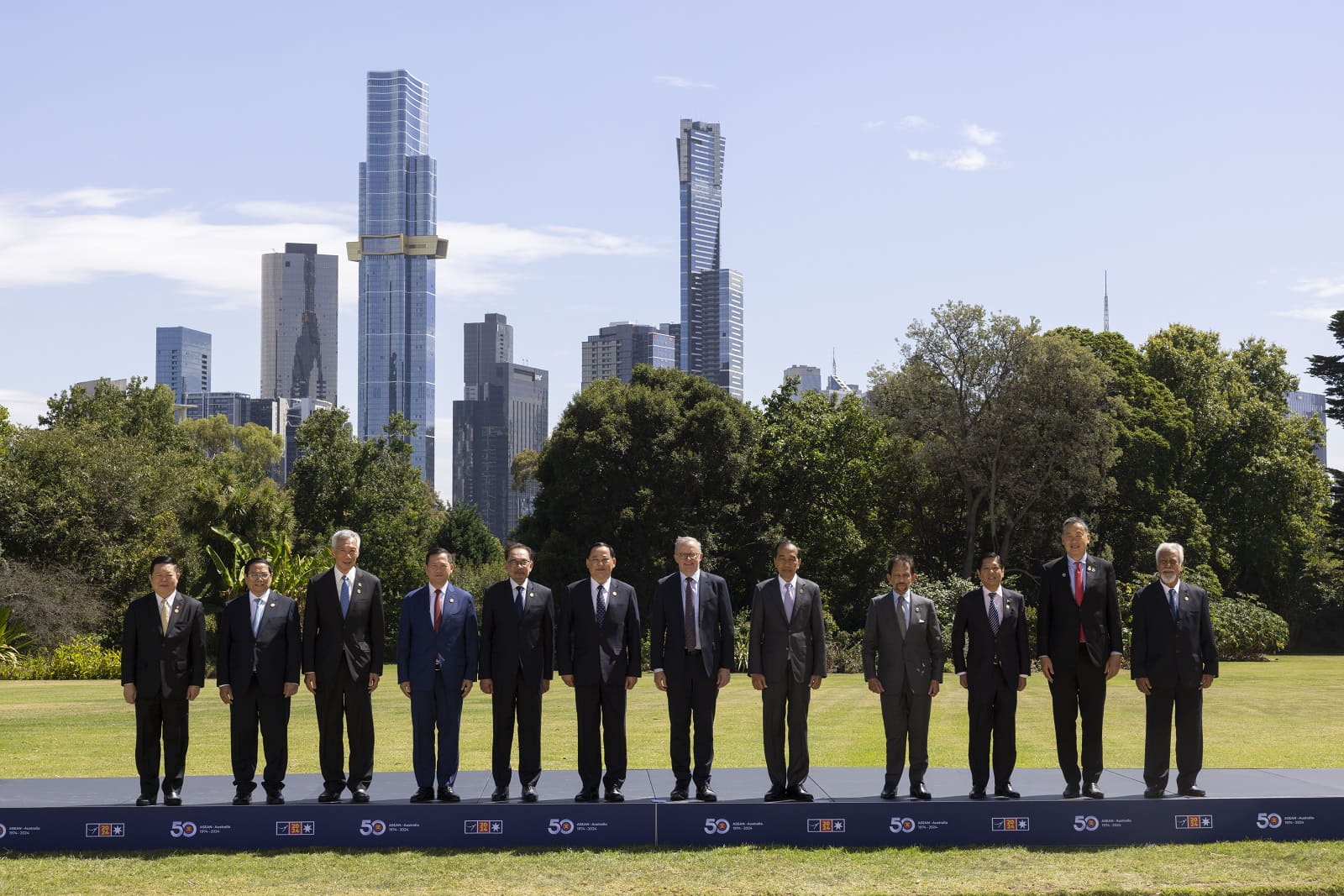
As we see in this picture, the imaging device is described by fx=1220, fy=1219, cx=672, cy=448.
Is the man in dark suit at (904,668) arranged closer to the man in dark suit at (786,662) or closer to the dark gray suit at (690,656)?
the man in dark suit at (786,662)

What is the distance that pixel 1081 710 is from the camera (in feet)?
30.2

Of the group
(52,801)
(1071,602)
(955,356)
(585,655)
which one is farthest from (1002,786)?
(955,356)

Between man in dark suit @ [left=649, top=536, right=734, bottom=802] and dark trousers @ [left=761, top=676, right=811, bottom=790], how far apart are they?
0.40 meters

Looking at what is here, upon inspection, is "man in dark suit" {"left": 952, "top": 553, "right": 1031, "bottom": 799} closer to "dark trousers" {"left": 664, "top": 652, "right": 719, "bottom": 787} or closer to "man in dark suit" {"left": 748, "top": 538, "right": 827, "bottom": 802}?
"man in dark suit" {"left": 748, "top": 538, "right": 827, "bottom": 802}

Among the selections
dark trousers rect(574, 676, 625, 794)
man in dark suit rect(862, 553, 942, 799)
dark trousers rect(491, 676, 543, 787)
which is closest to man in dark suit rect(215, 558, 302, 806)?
dark trousers rect(491, 676, 543, 787)

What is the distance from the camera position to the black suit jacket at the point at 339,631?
9.10m

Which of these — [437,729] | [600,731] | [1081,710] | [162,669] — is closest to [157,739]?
[162,669]

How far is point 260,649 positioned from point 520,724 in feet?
6.64

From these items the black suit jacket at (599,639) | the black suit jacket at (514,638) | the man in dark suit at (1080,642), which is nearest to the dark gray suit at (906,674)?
the man in dark suit at (1080,642)

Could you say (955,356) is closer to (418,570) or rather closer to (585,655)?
(418,570)

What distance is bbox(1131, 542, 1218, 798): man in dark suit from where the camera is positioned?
9.14 meters

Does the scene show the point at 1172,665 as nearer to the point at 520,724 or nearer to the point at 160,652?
the point at 520,724

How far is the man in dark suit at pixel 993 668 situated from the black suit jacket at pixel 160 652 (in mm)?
5761

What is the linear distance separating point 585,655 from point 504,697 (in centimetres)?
68
